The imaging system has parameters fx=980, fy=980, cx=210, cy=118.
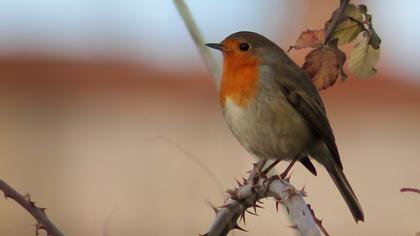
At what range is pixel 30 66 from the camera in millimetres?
6527

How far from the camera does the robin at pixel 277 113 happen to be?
2602mm

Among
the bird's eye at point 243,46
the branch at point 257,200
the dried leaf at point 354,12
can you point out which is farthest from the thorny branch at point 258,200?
the bird's eye at point 243,46

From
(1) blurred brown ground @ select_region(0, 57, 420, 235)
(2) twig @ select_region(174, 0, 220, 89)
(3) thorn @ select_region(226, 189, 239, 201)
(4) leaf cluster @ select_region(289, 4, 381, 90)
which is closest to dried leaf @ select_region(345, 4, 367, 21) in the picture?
(4) leaf cluster @ select_region(289, 4, 381, 90)

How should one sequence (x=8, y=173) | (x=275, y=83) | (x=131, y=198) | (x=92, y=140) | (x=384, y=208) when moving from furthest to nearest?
(x=92, y=140) < (x=8, y=173) < (x=131, y=198) < (x=384, y=208) < (x=275, y=83)

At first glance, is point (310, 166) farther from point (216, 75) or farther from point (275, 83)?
point (216, 75)

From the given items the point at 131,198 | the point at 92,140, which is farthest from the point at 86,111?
the point at 131,198

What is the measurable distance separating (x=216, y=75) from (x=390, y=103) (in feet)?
14.4

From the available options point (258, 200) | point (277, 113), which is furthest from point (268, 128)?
point (258, 200)

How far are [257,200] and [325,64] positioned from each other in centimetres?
33

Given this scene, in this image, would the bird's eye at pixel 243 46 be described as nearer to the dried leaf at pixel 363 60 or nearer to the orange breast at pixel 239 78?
the orange breast at pixel 239 78

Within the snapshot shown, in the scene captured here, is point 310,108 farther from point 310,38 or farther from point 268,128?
point 310,38

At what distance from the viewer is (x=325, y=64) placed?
2.04 meters

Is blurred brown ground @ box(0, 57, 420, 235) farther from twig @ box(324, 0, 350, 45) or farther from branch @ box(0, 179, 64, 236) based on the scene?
branch @ box(0, 179, 64, 236)

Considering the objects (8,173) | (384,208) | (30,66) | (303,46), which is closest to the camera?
(303,46)
